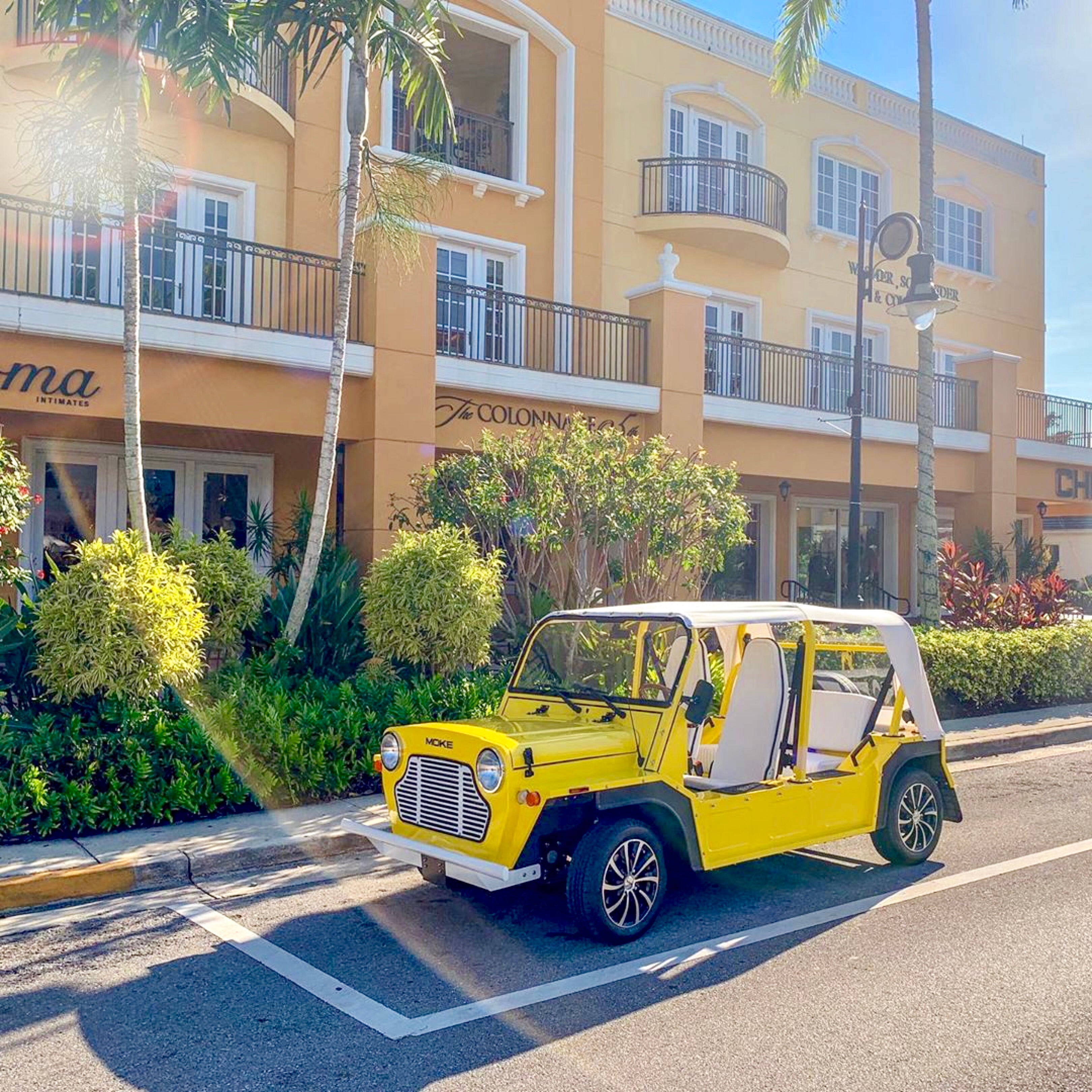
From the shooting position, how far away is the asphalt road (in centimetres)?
430

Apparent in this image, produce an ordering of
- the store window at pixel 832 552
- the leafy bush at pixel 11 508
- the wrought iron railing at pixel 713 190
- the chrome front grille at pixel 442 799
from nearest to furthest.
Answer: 1. the chrome front grille at pixel 442 799
2. the leafy bush at pixel 11 508
3. the wrought iron railing at pixel 713 190
4. the store window at pixel 832 552

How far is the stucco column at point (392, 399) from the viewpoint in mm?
13266

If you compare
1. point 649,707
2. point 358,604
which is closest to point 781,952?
point 649,707

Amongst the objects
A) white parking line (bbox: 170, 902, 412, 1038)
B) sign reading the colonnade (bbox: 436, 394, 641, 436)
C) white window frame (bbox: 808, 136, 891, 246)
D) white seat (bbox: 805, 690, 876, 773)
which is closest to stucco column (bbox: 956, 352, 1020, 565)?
white window frame (bbox: 808, 136, 891, 246)

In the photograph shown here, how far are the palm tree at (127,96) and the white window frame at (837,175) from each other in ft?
49.4

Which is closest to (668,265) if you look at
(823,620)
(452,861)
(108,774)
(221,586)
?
(221,586)

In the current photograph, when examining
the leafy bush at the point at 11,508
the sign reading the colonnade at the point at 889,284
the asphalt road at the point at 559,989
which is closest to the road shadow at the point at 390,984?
the asphalt road at the point at 559,989

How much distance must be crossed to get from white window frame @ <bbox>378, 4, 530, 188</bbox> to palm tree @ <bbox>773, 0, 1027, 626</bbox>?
402 centimetres

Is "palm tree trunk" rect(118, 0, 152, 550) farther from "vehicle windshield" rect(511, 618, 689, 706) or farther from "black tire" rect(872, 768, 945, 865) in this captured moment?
"black tire" rect(872, 768, 945, 865)

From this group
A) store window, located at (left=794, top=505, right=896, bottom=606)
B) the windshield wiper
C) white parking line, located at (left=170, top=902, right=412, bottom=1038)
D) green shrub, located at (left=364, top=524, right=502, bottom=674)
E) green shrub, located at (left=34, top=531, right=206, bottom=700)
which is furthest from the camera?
store window, located at (left=794, top=505, right=896, bottom=606)

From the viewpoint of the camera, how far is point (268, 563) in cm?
1566

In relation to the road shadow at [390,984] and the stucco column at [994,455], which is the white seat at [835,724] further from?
the stucco column at [994,455]

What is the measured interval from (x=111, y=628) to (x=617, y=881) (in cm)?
427

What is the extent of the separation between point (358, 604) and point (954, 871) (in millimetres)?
5907
